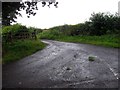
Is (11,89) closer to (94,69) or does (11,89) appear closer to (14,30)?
(94,69)

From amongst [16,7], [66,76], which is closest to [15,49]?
[16,7]

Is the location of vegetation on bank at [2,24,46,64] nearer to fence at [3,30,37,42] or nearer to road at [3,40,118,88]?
fence at [3,30,37,42]

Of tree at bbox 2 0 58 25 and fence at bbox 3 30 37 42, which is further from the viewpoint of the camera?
fence at bbox 3 30 37 42

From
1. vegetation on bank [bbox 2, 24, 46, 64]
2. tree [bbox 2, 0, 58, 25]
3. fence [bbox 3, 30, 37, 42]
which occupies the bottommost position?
vegetation on bank [bbox 2, 24, 46, 64]

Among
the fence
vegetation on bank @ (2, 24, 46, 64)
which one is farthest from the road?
the fence

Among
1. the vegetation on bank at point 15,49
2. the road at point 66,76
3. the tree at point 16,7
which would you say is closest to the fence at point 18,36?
the vegetation on bank at point 15,49

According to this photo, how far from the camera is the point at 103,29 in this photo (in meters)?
31.4

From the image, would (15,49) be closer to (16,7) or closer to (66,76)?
(16,7)

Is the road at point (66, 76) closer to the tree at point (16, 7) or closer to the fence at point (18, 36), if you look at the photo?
the tree at point (16, 7)

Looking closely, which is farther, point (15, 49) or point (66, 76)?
point (15, 49)

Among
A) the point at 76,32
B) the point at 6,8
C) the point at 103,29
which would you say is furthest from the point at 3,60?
the point at 76,32

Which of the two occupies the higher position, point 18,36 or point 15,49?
point 18,36

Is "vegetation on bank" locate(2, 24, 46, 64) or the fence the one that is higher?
the fence

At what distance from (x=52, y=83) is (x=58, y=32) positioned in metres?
33.7
